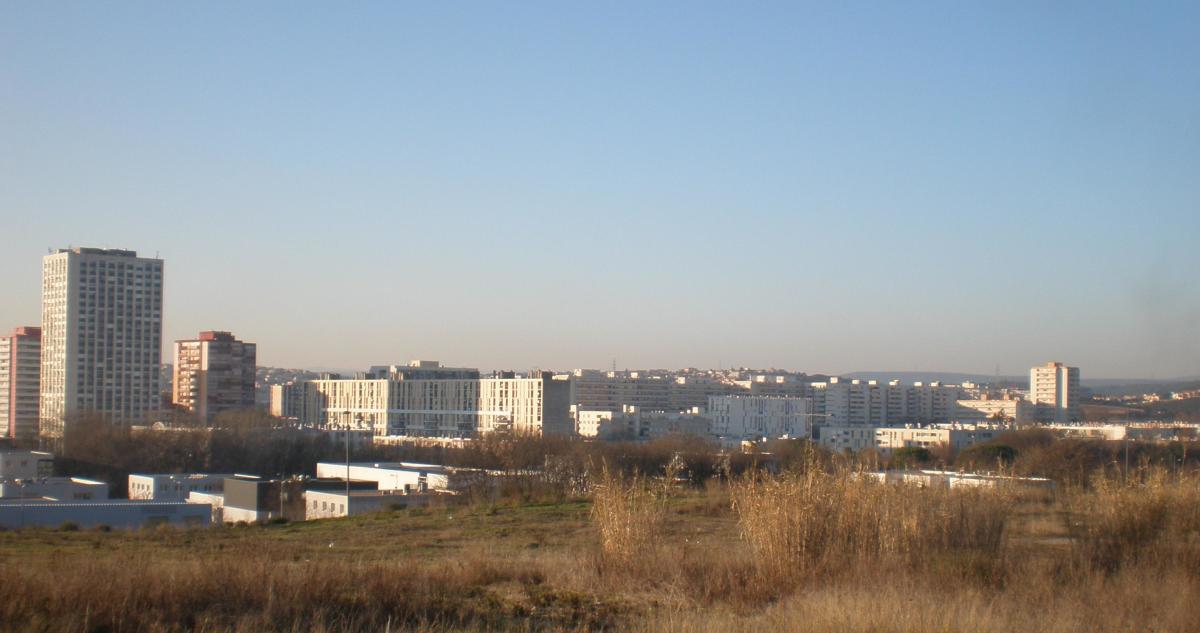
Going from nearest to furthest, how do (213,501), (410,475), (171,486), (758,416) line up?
(213,501)
(410,475)
(171,486)
(758,416)

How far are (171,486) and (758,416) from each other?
76251 mm

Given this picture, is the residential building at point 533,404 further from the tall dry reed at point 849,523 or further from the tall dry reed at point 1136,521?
the tall dry reed at point 849,523

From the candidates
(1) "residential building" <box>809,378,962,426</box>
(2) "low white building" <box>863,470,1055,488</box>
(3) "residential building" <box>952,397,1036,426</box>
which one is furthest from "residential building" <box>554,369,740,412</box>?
(2) "low white building" <box>863,470,1055,488</box>

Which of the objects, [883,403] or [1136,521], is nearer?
[1136,521]

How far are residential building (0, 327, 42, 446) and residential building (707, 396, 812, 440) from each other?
6365 cm

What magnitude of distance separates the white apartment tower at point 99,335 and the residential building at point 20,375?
2.09m

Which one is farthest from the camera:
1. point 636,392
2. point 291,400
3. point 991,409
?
point 636,392

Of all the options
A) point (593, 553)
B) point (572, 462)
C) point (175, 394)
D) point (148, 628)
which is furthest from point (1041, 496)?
point (175, 394)

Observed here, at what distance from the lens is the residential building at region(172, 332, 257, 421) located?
107500 millimetres

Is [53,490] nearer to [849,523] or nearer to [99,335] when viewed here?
[849,523]

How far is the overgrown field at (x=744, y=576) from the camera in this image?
795 centimetres

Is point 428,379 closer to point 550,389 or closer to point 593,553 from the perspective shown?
point 550,389

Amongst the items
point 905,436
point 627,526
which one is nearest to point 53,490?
point 627,526

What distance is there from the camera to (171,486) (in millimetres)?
45938
